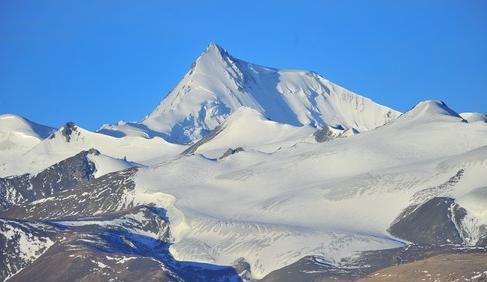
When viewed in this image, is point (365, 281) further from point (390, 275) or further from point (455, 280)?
point (455, 280)

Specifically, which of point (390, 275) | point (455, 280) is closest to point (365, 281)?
point (390, 275)

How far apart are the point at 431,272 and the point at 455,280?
801 centimetres

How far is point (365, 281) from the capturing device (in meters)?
191

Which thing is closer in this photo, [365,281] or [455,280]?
[455,280]

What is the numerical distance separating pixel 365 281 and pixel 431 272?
34.2 ft

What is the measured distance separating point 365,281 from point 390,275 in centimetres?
402

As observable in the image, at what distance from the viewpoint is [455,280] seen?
177375mm

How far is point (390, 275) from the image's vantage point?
189125 millimetres

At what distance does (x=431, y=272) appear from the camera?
185 m

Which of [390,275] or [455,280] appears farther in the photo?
[390,275]

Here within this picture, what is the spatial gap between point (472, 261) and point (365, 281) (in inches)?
582

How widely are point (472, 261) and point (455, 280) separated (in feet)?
35.4

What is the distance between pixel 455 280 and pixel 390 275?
13.7m
